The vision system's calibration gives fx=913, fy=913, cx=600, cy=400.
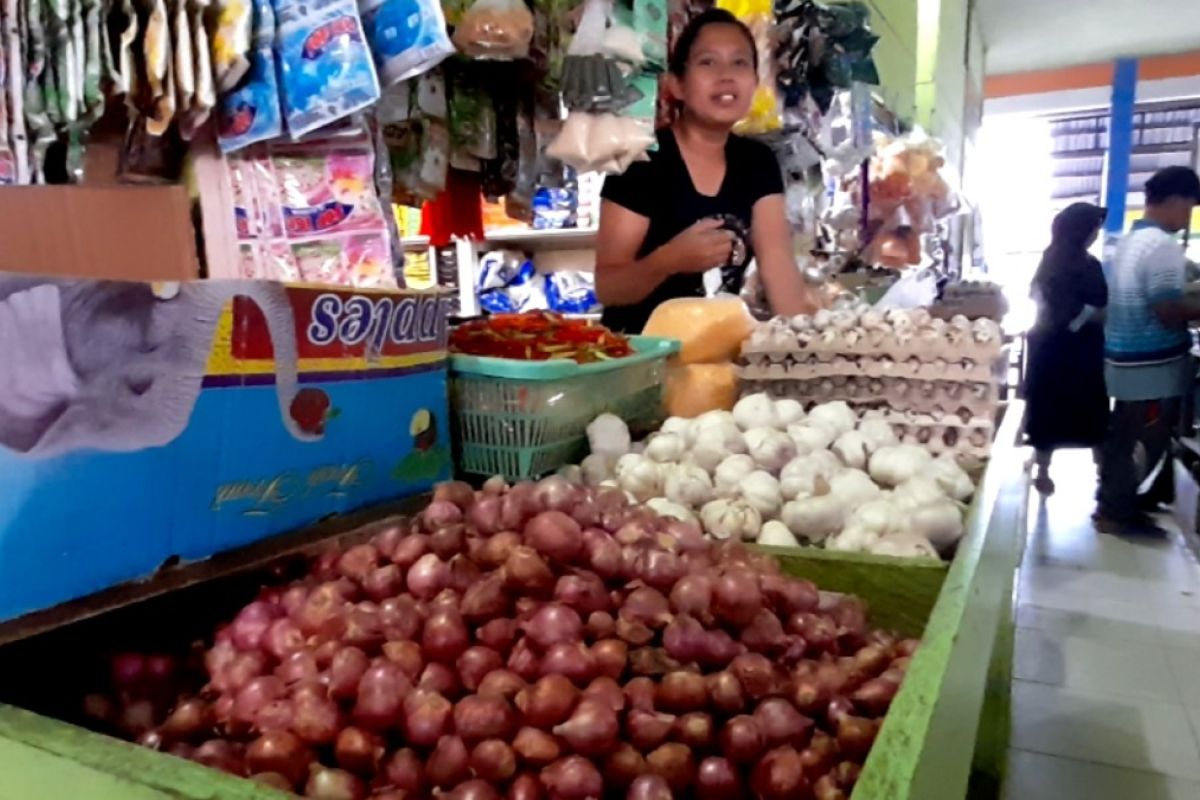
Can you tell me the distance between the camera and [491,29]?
56.7 inches

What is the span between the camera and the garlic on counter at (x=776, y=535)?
105cm

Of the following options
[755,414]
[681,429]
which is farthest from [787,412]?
[681,429]

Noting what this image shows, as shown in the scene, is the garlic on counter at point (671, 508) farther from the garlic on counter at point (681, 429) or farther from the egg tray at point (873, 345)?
the egg tray at point (873, 345)

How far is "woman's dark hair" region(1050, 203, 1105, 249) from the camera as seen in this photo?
4602 mm

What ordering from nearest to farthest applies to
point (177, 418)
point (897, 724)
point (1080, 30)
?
point (897, 724)
point (177, 418)
point (1080, 30)

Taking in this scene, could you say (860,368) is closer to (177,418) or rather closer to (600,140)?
(600,140)

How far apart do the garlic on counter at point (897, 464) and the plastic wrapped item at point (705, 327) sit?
41 cm

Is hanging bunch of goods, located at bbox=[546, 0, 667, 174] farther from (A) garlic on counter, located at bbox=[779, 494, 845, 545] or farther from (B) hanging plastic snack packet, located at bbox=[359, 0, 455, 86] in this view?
(A) garlic on counter, located at bbox=[779, 494, 845, 545]

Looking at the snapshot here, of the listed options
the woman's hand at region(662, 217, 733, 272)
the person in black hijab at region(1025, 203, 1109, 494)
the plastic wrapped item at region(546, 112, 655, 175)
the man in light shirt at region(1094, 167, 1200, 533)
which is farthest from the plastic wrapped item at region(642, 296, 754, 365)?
the person in black hijab at region(1025, 203, 1109, 494)

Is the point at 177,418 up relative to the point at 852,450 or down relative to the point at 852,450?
up

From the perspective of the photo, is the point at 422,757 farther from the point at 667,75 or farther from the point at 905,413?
the point at 667,75

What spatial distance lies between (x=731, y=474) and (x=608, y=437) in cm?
18

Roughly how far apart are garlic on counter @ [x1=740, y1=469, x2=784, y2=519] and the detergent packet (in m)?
0.75

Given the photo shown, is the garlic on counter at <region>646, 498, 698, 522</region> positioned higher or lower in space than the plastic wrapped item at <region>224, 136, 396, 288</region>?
lower
